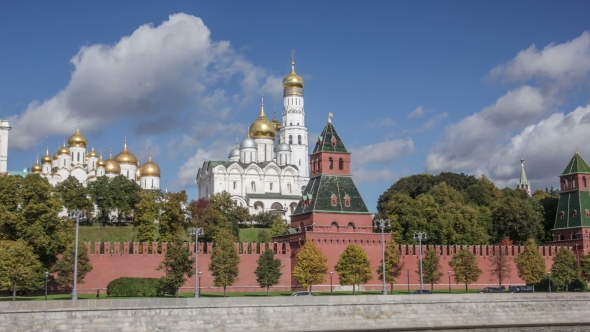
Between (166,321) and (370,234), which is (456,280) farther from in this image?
(166,321)

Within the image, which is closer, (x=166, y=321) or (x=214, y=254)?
(x=166, y=321)

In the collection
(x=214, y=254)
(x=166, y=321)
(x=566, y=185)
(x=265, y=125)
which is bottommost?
(x=166, y=321)

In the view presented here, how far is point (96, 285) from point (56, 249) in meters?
3.97

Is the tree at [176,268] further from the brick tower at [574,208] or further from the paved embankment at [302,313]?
the brick tower at [574,208]

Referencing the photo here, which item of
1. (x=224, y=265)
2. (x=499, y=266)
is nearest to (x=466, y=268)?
(x=499, y=266)

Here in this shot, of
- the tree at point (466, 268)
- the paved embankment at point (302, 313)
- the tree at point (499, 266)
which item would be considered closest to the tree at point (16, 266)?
the paved embankment at point (302, 313)

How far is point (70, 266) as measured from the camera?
176ft

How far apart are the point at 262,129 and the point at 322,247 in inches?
2450

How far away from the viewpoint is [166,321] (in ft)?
133

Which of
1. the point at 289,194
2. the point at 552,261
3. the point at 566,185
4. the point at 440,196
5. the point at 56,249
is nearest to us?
the point at 56,249

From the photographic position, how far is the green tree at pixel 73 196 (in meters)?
91.9

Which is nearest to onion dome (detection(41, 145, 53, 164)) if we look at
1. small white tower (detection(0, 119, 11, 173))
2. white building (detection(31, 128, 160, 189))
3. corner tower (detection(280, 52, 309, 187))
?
white building (detection(31, 128, 160, 189))

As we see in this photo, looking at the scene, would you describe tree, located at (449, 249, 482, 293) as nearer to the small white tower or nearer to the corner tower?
the corner tower

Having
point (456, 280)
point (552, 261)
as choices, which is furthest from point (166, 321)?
point (552, 261)
